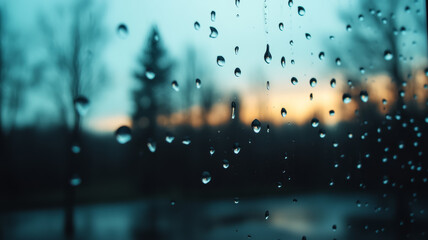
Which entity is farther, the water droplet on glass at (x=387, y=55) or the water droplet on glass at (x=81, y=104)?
the water droplet on glass at (x=387, y=55)

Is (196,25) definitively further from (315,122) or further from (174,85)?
(315,122)

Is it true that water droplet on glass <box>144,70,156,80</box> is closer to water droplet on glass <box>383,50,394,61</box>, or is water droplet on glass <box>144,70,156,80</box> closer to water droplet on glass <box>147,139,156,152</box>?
water droplet on glass <box>147,139,156,152</box>

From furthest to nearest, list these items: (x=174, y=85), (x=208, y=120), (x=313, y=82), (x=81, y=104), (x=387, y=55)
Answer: (x=387, y=55) < (x=313, y=82) < (x=208, y=120) < (x=174, y=85) < (x=81, y=104)

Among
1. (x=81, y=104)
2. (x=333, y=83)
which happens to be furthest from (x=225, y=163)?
(x=333, y=83)


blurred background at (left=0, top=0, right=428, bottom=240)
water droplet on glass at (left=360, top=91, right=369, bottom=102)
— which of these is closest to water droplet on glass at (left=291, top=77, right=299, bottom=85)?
blurred background at (left=0, top=0, right=428, bottom=240)

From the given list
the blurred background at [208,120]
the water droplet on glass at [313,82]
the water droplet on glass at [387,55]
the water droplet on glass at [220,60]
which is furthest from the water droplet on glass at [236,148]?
the water droplet on glass at [387,55]

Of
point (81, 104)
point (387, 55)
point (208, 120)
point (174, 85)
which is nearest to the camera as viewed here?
point (81, 104)

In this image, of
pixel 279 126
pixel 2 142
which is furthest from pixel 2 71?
pixel 279 126

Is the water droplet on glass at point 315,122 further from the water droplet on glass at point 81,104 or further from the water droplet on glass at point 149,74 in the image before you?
the water droplet on glass at point 81,104
